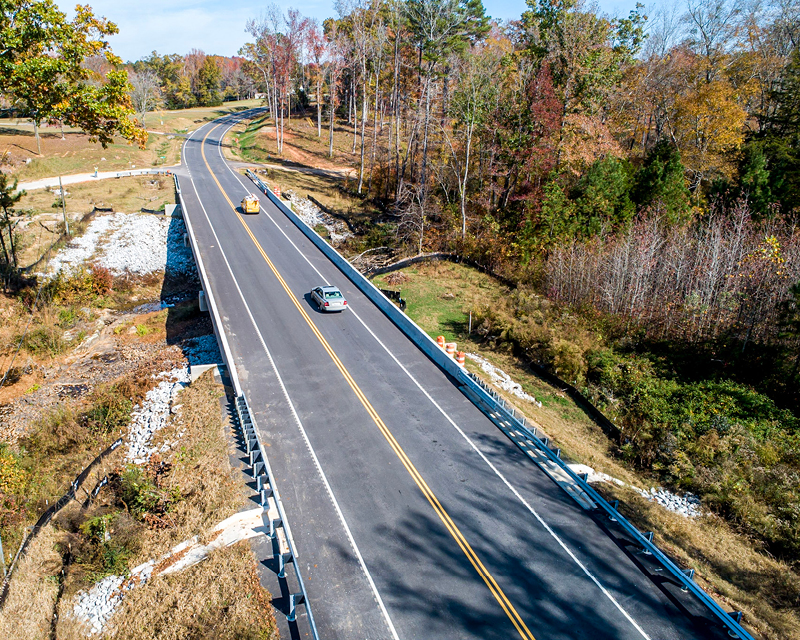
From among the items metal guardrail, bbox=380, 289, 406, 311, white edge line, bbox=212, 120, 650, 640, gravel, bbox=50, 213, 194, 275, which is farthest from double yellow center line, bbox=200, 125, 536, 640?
gravel, bbox=50, 213, 194, 275

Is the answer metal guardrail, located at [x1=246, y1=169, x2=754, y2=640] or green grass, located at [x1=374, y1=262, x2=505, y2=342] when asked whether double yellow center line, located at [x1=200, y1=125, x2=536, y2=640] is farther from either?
green grass, located at [x1=374, y1=262, x2=505, y2=342]

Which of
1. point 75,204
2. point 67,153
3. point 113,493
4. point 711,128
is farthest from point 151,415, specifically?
point 67,153

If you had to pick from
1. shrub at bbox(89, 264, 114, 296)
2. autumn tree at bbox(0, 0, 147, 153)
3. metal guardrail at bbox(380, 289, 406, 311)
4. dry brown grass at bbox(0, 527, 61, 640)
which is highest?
autumn tree at bbox(0, 0, 147, 153)

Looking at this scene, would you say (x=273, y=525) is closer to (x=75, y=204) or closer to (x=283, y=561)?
(x=283, y=561)

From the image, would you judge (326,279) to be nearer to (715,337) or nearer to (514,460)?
(514,460)

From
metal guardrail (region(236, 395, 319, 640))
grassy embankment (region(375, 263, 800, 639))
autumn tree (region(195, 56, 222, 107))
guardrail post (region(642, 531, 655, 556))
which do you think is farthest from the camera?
autumn tree (region(195, 56, 222, 107))

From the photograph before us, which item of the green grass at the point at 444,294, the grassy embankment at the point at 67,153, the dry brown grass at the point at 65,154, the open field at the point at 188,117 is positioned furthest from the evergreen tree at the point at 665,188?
the open field at the point at 188,117

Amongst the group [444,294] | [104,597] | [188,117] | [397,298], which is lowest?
[104,597]
